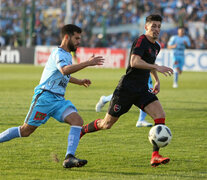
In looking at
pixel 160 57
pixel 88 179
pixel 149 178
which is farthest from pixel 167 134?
pixel 160 57

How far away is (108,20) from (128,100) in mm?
32011

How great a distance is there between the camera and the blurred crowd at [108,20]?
1328 inches

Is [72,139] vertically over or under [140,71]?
under

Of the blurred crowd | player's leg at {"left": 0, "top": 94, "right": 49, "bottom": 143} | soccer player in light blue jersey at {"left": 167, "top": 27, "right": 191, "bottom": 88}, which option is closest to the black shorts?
player's leg at {"left": 0, "top": 94, "right": 49, "bottom": 143}

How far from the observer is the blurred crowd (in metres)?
33.7

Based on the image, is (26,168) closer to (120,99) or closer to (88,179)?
(88,179)

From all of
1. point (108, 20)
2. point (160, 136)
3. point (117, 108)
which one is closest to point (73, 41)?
point (117, 108)

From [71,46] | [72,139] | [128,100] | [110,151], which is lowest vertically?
[110,151]

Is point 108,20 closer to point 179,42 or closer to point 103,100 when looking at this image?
point 179,42

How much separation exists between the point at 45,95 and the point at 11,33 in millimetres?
36263

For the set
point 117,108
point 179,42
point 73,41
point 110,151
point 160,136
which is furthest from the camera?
point 179,42

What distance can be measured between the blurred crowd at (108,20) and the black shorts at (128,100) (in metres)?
25.3

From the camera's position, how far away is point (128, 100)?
6836 mm

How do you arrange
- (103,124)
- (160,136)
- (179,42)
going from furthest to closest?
Answer: (179,42)
(103,124)
(160,136)
